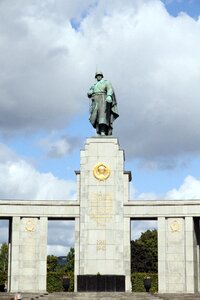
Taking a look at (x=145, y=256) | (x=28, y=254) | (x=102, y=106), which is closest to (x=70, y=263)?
(x=145, y=256)

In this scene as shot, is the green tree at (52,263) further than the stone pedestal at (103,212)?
Yes

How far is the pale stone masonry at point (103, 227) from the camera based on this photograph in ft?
131

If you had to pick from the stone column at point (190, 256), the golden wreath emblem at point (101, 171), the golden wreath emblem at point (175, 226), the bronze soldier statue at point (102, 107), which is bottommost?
the stone column at point (190, 256)

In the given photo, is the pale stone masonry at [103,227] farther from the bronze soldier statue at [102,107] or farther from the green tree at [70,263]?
the green tree at [70,263]

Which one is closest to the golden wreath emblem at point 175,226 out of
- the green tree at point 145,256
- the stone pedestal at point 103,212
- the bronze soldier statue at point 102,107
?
the stone pedestal at point 103,212

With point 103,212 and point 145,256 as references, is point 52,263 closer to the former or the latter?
point 145,256

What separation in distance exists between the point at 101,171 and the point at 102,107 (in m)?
4.09

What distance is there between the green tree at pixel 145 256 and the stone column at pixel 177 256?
39350mm

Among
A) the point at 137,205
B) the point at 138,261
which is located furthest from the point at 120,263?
the point at 138,261

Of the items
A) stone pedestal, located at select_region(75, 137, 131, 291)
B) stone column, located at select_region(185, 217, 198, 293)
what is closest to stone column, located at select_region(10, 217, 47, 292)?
stone pedestal, located at select_region(75, 137, 131, 291)

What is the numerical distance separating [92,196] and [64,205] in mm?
2026

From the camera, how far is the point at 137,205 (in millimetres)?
40844

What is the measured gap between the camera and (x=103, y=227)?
40.1 meters

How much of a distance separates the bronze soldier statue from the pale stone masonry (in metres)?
0.93
